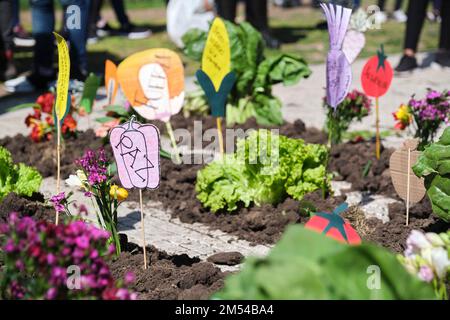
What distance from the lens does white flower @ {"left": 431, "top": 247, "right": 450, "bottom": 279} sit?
6.66 ft

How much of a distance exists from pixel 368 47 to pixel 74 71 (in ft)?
14.3

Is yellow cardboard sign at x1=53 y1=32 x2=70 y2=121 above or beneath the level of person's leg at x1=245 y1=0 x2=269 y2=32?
above

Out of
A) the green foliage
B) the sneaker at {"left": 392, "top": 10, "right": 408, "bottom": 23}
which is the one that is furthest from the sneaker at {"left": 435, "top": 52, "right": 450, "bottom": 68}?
the green foliage

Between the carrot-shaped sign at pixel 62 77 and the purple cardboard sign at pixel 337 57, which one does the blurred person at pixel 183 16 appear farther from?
the carrot-shaped sign at pixel 62 77

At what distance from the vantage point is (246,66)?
556 cm

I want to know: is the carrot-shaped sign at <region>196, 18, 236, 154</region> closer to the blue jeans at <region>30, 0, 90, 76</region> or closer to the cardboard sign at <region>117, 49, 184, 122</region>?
the cardboard sign at <region>117, 49, 184, 122</region>

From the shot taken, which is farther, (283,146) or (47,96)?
(47,96)

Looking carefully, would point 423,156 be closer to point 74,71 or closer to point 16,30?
point 74,71

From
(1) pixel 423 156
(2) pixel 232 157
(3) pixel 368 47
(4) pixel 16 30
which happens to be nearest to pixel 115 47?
(4) pixel 16 30

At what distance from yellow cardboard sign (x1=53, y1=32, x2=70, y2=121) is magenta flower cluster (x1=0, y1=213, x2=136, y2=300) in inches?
48.4

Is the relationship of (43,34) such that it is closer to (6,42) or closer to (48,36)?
(48,36)

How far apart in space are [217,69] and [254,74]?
1.18 meters
